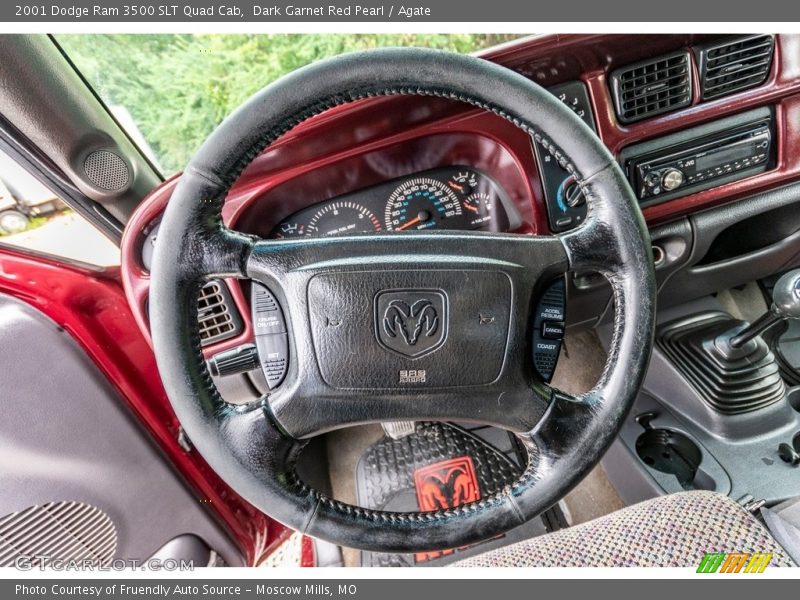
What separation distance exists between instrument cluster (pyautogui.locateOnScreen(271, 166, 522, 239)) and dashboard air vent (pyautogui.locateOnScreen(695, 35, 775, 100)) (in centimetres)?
45

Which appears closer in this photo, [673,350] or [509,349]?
[509,349]

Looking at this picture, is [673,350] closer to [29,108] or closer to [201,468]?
[201,468]

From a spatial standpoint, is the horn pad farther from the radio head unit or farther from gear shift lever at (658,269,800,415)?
gear shift lever at (658,269,800,415)

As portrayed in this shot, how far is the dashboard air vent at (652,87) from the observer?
0.93m

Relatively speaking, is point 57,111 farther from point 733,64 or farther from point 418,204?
point 733,64

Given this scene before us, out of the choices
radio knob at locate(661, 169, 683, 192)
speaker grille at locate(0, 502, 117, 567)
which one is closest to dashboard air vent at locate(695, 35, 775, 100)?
radio knob at locate(661, 169, 683, 192)

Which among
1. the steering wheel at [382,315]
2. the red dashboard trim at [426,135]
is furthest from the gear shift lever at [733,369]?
the steering wheel at [382,315]

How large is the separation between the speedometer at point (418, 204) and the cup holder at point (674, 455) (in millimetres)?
818

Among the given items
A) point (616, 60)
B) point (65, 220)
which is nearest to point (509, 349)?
point (616, 60)

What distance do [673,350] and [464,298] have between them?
911 millimetres

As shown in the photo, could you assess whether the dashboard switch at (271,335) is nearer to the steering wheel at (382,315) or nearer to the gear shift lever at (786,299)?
the steering wheel at (382,315)

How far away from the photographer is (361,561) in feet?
4.04

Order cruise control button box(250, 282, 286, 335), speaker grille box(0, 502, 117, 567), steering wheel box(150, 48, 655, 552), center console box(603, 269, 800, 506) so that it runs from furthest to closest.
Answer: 1. center console box(603, 269, 800, 506)
2. speaker grille box(0, 502, 117, 567)
3. cruise control button box(250, 282, 286, 335)
4. steering wheel box(150, 48, 655, 552)

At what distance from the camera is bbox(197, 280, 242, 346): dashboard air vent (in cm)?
95
